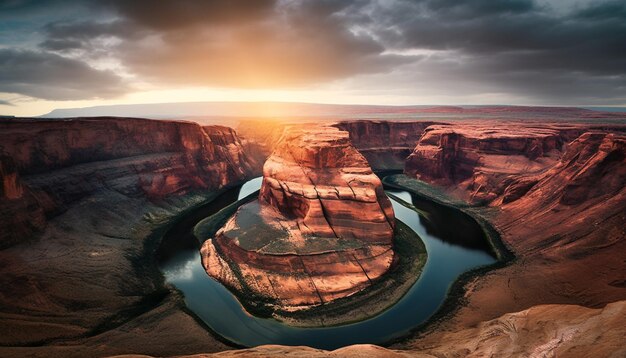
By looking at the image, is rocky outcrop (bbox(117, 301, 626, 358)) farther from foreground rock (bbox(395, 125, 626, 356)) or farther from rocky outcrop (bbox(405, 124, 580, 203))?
rocky outcrop (bbox(405, 124, 580, 203))

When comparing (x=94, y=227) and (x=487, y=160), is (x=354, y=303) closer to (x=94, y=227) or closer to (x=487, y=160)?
(x=94, y=227)

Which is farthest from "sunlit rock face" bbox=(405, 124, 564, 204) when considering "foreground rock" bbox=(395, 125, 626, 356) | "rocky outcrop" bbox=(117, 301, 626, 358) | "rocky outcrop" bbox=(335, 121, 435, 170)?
"rocky outcrop" bbox=(117, 301, 626, 358)

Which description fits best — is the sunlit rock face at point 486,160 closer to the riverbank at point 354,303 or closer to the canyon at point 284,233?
the canyon at point 284,233

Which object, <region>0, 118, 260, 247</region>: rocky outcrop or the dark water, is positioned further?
<region>0, 118, 260, 247</region>: rocky outcrop

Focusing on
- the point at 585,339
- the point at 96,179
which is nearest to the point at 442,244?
the point at 585,339

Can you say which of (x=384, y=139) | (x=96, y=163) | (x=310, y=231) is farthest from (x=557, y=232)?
(x=384, y=139)

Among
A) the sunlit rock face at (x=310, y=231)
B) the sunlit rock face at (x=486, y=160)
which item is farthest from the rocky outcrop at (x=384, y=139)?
the sunlit rock face at (x=310, y=231)
